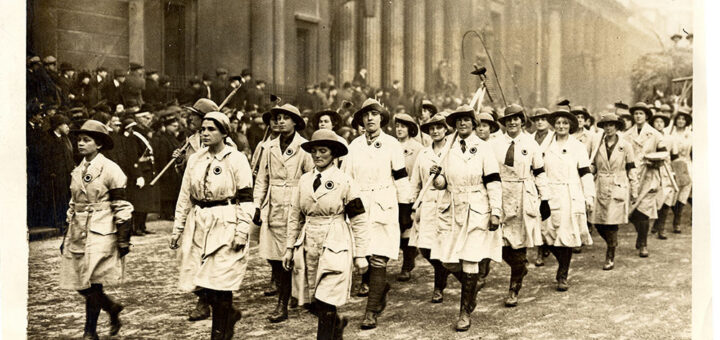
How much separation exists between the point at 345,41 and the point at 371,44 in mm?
388

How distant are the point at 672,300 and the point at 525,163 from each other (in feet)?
6.48

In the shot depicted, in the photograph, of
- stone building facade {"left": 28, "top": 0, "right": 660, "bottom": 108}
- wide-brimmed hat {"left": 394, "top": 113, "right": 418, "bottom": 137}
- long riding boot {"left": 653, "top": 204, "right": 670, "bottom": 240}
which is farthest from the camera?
long riding boot {"left": 653, "top": 204, "right": 670, "bottom": 240}

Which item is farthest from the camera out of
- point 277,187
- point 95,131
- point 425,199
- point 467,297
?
point 425,199

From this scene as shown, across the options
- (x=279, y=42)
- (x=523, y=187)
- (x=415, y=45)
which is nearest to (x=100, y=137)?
(x=279, y=42)

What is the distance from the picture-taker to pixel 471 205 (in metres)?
5.85

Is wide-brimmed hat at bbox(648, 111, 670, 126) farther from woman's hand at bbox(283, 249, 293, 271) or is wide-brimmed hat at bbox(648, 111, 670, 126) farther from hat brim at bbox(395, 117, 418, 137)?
woman's hand at bbox(283, 249, 293, 271)

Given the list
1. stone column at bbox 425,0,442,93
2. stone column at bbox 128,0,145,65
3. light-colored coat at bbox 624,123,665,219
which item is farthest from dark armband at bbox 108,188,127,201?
light-colored coat at bbox 624,123,665,219

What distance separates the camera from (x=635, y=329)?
5781 mm

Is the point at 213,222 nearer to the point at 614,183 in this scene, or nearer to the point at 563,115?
the point at 563,115

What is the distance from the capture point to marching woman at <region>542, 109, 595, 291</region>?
7.33m

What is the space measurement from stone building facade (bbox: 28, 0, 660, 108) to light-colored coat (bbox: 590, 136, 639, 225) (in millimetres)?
1059

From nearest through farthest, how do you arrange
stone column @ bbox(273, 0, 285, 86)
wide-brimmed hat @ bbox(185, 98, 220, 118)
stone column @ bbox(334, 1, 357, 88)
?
wide-brimmed hat @ bbox(185, 98, 220, 118) < stone column @ bbox(273, 0, 285, 86) < stone column @ bbox(334, 1, 357, 88)

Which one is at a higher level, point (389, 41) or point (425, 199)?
point (389, 41)

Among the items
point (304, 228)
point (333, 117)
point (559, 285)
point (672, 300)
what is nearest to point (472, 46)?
point (333, 117)
